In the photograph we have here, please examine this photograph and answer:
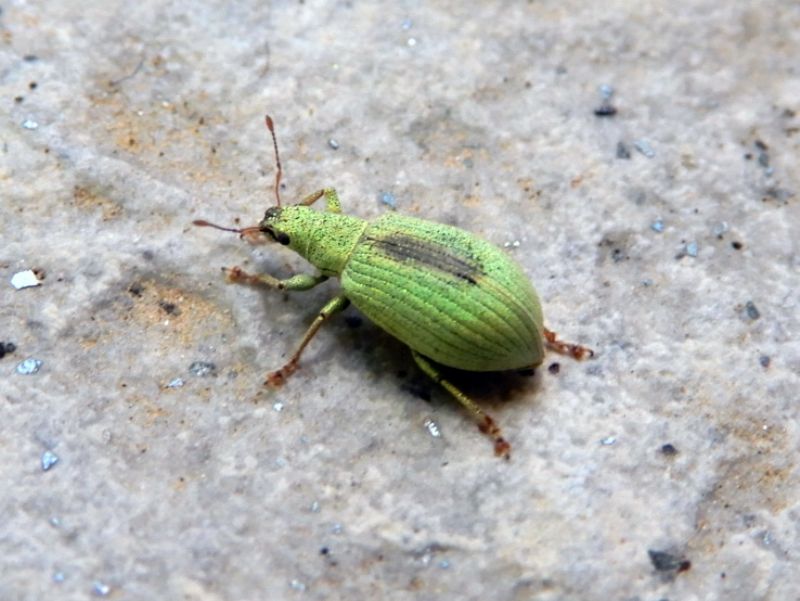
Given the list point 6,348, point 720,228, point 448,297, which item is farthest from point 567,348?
point 6,348

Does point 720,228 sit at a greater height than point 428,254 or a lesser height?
lesser

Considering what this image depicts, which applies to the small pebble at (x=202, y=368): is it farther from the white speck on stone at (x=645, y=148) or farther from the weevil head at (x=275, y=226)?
the white speck on stone at (x=645, y=148)

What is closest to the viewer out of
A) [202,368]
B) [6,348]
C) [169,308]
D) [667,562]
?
[667,562]

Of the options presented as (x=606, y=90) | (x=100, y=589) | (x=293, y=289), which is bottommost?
(x=100, y=589)

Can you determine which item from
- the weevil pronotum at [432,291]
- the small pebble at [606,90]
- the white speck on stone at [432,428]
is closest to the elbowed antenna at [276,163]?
the weevil pronotum at [432,291]

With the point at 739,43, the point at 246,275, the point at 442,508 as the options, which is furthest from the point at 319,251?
the point at 739,43

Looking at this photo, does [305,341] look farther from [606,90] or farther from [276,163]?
[606,90]

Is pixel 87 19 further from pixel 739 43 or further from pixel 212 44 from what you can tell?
pixel 739 43

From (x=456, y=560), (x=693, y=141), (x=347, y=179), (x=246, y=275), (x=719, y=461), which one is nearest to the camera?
(x=456, y=560)
